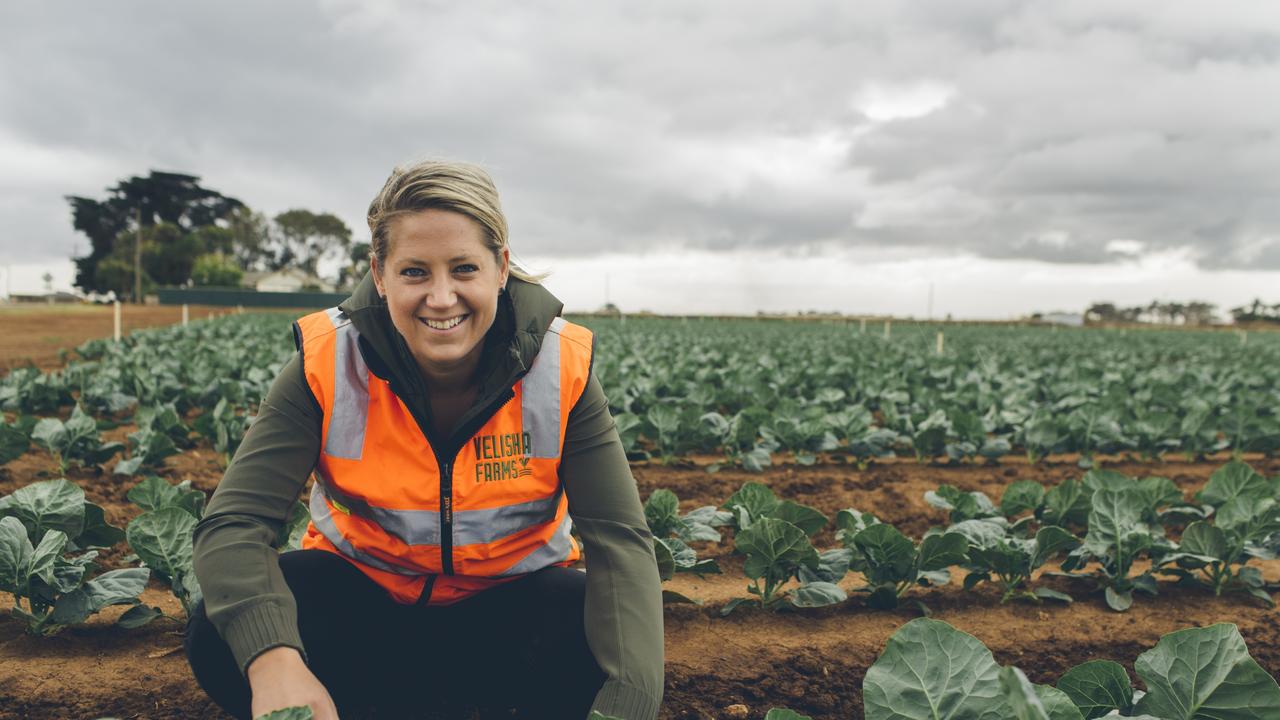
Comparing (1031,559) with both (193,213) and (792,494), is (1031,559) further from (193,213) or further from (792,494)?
(193,213)

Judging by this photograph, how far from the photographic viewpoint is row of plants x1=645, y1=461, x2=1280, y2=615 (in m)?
2.71

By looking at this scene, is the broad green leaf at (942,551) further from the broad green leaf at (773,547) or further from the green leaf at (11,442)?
the green leaf at (11,442)

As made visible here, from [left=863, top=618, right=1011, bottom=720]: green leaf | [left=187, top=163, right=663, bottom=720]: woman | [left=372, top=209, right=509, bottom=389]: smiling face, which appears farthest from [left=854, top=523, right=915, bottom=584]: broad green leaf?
[left=372, top=209, right=509, bottom=389]: smiling face

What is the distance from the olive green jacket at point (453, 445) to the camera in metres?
1.69

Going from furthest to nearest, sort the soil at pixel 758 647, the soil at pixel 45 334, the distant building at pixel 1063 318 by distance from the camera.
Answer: the distant building at pixel 1063 318 < the soil at pixel 45 334 < the soil at pixel 758 647

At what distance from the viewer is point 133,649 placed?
8.39 feet

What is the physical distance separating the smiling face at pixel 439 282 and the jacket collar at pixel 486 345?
0.17 ft

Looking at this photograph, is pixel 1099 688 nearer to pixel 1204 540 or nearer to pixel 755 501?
pixel 755 501

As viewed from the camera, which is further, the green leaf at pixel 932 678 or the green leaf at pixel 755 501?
the green leaf at pixel 755 501

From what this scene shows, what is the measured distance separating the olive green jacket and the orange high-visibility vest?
0.14ft

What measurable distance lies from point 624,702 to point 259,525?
3.02 ft

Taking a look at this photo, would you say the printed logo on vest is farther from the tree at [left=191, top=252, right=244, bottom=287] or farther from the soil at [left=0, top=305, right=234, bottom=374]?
the tree at [left=191, top=252, right=244, bottom=287]

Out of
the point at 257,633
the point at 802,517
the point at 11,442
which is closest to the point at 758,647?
the point at 802,517

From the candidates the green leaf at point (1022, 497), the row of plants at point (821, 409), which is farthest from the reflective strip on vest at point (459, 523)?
the row of plants at point (821, 409)
